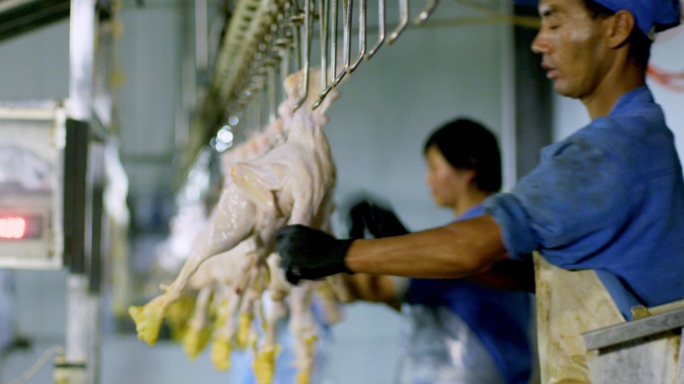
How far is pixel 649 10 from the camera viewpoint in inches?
53.7

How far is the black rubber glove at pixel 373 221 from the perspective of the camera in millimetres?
1802

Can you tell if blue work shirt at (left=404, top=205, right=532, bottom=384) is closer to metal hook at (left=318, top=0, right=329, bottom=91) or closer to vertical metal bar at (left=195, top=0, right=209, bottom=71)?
metal hook at (left=318, top=0, right=329, bottom=91)

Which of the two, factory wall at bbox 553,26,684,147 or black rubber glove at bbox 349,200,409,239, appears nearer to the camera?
black rubber glove at bbox 349,200,409,239

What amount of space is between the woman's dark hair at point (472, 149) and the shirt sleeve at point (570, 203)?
3.76 ft

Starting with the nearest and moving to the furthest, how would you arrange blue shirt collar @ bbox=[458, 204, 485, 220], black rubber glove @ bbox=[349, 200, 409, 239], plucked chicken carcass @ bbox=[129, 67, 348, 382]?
plucked chicken carcass @ bbox=[129, 67, 348, 382]
black rubber glove @ bbox=[349, 200, 409, 239]
blue shirt collar @ bbox=[458, 204, 485, 220]

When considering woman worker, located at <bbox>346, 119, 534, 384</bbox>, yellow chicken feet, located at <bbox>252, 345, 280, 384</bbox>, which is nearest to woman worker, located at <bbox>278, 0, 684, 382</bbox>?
yellow chicken feet, located at <bbox>252, 345, 280, 384</bbox>

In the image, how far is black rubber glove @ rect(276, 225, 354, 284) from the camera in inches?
51.0

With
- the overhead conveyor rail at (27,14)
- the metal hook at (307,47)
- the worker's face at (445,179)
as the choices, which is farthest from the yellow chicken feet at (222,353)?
the overhead conveyor rail at (27,14)

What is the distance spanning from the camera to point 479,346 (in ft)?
7.37

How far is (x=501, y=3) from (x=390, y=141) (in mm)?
1074

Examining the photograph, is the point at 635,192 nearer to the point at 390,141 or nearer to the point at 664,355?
the point at 664,355

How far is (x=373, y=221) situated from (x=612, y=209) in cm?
69

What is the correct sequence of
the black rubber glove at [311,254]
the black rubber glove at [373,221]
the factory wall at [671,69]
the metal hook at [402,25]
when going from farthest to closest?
the factory wall at [671,69] < the black rubber glove at [373,221] < the black rubber glove at [311,254] < the metal hook at [402,25]

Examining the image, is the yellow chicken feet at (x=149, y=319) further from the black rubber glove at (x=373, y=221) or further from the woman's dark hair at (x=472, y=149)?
the woman's dark hair at (x=472, y=149)
